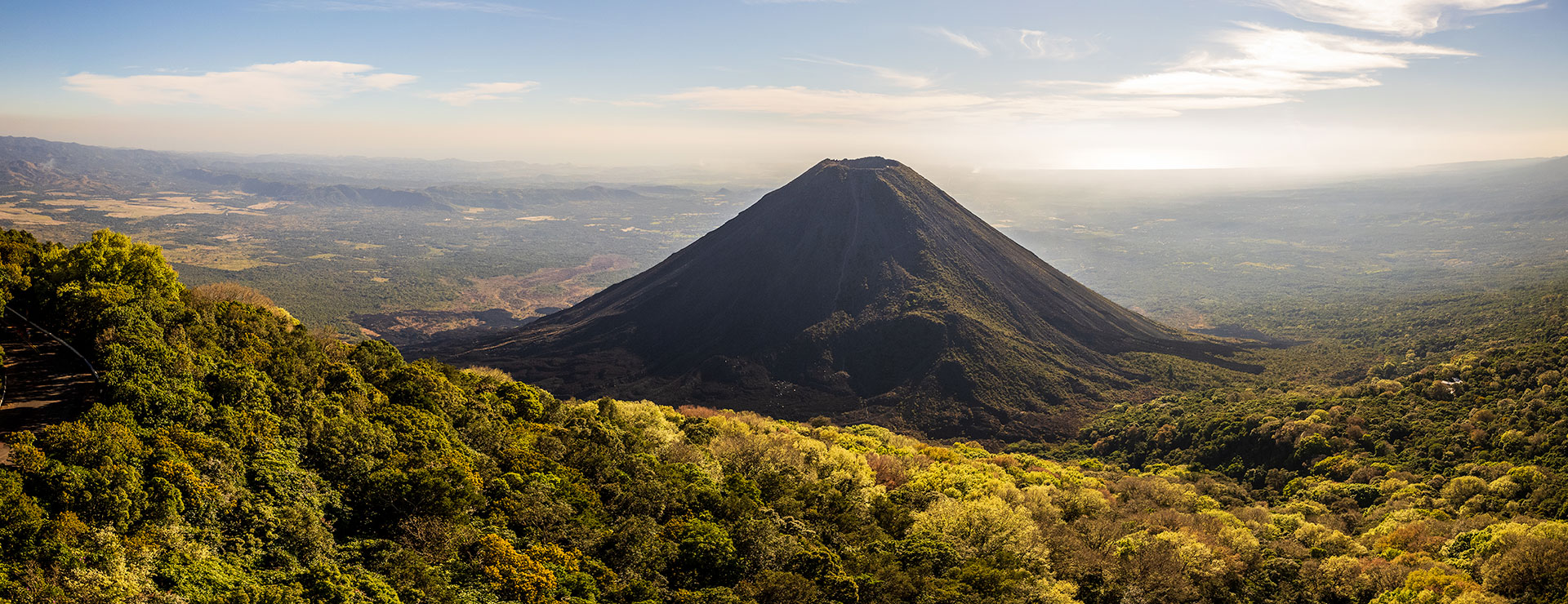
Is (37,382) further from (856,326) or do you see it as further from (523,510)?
(856,326)

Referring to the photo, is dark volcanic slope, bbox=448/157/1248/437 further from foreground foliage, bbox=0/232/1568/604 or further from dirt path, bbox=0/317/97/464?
dirt path, bbox=0/317/97/464

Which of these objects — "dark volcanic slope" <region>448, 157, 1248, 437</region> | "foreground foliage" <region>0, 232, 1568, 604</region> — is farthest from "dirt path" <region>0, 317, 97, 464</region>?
"dark volcanic slope" <region>448, 157, 1248, 437</region>

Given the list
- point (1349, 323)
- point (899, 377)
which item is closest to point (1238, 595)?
point (899, 377)

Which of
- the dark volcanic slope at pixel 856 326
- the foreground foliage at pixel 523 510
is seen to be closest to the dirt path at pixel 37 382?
the foreground foliage at pixel 523 510

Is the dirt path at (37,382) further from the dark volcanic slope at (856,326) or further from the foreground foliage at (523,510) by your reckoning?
the dark volcanic slope at (856,326)

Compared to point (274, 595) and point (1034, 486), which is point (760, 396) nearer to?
point (1034, 486)

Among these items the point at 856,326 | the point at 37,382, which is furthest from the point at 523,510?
the point at 856,326
